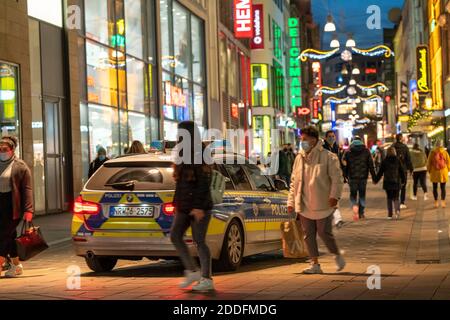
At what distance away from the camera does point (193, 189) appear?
27.9 ft

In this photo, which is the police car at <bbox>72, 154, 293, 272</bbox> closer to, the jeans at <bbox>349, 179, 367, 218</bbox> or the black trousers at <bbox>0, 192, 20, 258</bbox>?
the black trousers at <bbox>0, 192, 20, 258</bbox>

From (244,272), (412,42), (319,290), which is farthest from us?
(412,42)

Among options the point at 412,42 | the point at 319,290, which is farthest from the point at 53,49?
the point at 412,42

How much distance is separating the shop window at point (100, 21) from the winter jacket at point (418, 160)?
31.2 ft

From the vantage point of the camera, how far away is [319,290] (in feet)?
27.8

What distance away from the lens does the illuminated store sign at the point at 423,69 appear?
5700 centimetres

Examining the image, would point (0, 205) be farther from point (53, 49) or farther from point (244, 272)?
point (53, 49)

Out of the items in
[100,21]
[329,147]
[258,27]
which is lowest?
[329,147]

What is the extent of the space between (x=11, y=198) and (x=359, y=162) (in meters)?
9.87

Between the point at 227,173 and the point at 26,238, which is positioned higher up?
the point at 227,173

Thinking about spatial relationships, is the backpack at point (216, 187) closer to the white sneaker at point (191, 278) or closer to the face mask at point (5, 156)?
the white sneaker at point (191, 278)

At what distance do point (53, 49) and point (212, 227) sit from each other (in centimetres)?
1239

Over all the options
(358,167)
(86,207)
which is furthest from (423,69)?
(86,207)

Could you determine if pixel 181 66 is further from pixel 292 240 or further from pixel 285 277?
pixel 285 277
